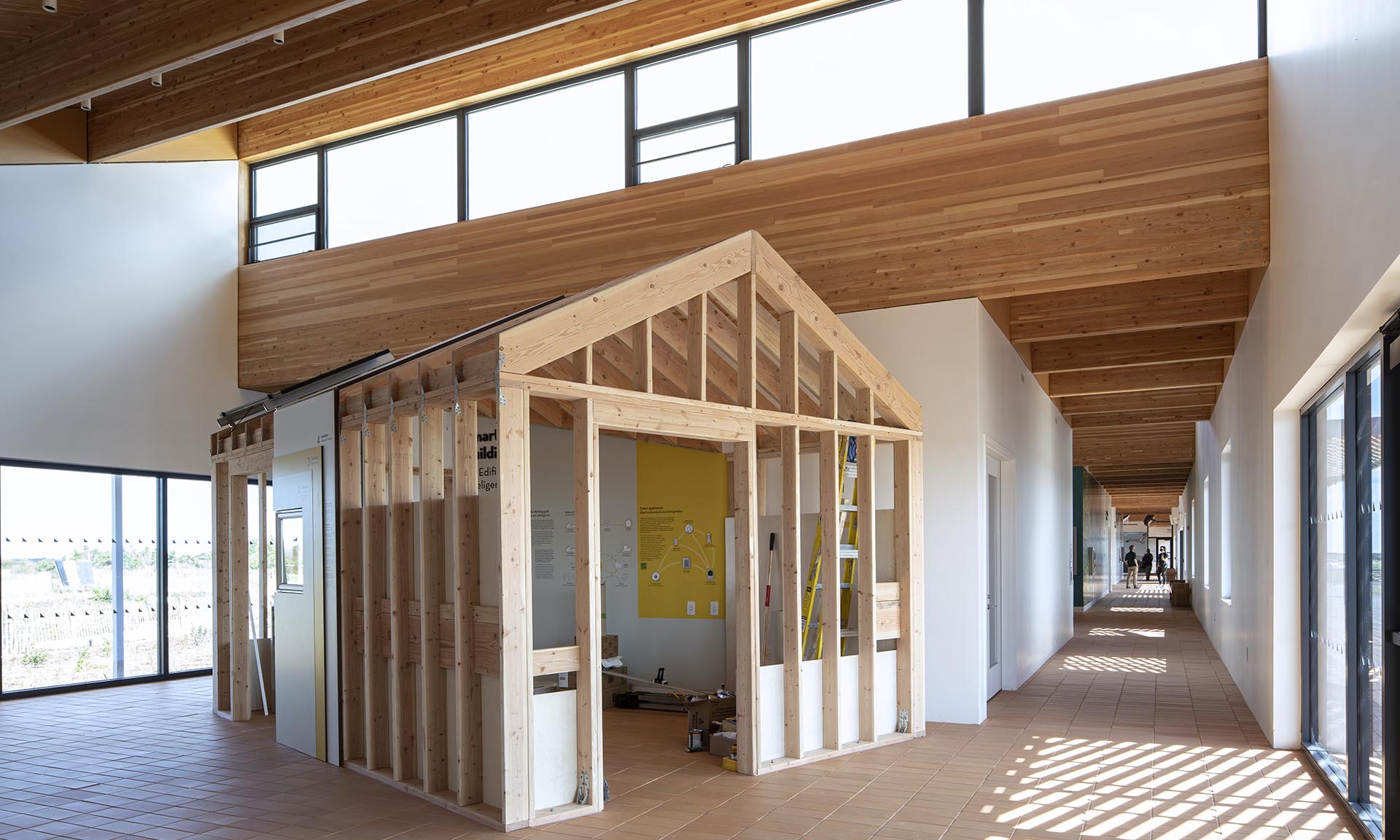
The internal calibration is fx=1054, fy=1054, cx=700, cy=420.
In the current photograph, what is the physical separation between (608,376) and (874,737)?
12.4ft

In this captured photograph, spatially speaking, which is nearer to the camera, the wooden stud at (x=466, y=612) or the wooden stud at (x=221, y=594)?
the wooden stud at (x=466, y=612)

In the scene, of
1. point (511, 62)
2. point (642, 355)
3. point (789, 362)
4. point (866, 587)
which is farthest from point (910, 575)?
point (511, 62)

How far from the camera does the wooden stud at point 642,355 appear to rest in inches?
260

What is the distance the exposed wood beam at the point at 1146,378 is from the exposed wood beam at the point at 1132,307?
3.53 m

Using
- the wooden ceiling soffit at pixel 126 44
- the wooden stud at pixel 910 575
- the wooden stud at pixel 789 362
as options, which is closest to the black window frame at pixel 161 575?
the wooden ceiling soffit at pixel 126 44

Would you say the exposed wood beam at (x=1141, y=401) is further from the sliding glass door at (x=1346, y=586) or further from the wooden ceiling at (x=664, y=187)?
the sliding glass door at (x=1346, y=586)

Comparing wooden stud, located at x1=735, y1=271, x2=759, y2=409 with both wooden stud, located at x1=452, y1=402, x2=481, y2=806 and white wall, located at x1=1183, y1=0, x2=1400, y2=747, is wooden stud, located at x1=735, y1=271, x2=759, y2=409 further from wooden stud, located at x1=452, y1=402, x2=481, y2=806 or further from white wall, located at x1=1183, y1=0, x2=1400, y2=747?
white wall, located at x1=1183, y1=0, x2=1400, y2=747

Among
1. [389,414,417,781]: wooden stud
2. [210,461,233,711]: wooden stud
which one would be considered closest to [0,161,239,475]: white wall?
[210,461,233,711]: wooden stud

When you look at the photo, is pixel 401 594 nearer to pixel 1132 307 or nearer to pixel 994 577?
pixel 994 577

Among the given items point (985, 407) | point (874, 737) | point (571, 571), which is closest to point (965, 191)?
point (985, 407)

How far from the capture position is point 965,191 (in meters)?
9.01

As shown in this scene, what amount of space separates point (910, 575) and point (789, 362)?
2.03 meters

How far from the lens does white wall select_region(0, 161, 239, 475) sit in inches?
433

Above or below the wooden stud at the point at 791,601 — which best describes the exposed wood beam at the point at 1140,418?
above
